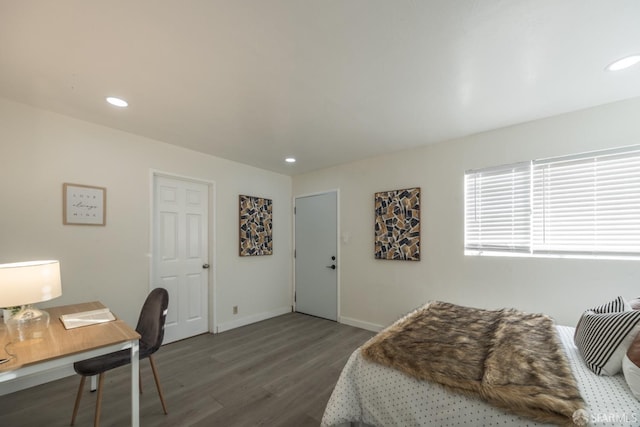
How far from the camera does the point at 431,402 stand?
136 centimetres

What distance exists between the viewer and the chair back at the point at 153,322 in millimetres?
2043

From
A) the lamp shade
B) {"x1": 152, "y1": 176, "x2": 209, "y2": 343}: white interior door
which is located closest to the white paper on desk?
the lamp shade

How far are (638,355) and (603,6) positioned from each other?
5.48 ft

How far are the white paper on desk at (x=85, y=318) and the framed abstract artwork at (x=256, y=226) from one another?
6.74 feet

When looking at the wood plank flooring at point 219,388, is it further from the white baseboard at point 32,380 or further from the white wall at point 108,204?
the white wall at point 108,204

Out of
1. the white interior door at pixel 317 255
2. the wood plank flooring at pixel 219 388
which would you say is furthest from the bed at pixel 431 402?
the white interior door at pixel 317 255

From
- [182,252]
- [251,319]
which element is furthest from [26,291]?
[251,319]

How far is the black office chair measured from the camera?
1749mm

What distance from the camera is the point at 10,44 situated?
1.56 meters

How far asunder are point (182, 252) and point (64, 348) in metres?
2.15

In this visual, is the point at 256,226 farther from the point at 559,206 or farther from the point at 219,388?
the point at 559,206

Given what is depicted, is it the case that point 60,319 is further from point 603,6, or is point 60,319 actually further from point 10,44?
point 603,6

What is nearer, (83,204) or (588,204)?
(588,204)

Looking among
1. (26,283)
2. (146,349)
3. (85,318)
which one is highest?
(26,283)
